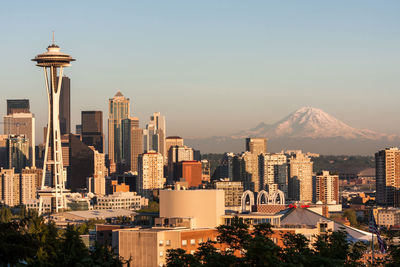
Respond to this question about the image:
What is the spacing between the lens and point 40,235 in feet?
201

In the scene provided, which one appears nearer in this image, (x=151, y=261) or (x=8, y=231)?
(x=8, y=231)

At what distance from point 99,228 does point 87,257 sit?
65387 millimetres

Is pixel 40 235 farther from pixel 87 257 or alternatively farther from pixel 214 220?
pixel 214 220

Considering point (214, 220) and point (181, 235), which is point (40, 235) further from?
point (214, 220)

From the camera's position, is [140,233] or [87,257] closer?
[87,257]

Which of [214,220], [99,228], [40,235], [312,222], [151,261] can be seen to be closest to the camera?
[40,235]

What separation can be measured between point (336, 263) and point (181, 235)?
149ft

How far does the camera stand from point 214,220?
10688 centimetres

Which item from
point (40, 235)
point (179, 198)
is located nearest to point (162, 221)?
point (179, 198)

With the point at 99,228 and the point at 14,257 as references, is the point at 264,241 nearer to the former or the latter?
the point at 14,257

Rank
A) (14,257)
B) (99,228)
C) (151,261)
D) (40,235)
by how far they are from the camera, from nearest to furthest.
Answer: (14,257) < (40,235) < (151,261) < (99,228)

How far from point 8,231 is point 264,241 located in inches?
592

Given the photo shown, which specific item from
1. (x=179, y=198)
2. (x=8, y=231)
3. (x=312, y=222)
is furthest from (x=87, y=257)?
(x=312, y=222)

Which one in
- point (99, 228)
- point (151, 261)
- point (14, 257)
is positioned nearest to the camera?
point (14, 257)
